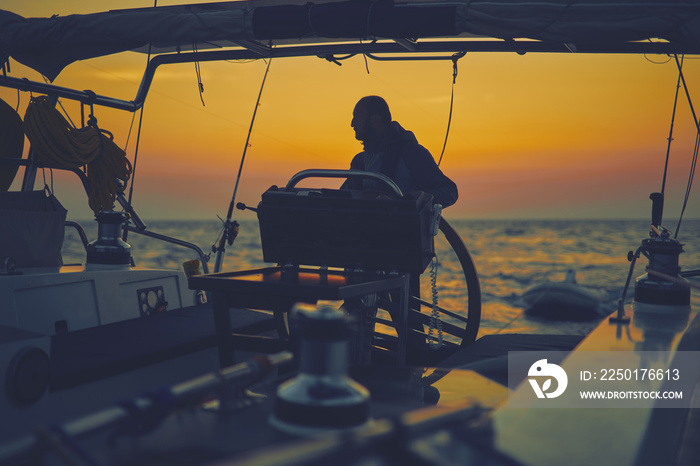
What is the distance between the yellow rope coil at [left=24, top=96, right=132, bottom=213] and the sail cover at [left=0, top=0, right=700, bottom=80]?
402 mm

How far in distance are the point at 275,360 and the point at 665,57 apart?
106 inches

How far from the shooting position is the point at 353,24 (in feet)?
9.64

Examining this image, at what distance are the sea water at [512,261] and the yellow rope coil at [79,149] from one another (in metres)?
10.1

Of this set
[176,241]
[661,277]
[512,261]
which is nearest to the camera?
[661,277]

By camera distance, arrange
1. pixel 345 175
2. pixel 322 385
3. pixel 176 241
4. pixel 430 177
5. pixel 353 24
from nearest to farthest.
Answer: pixel 322 385, pixel 345 175, pixel 353 24, pixel 430 177, pixel 176 241

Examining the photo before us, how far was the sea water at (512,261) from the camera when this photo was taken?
18.4 meters

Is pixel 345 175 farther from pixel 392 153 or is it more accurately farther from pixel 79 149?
pixel 79 149

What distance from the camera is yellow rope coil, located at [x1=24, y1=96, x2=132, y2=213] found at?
3.21 m

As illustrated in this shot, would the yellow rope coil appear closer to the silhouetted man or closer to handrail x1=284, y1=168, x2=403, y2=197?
the silhouetted man

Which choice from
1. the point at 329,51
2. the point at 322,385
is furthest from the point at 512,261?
the point at 322,385

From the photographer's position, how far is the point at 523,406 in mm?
941

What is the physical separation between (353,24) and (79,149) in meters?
1.51

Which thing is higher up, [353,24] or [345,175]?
[353,24]

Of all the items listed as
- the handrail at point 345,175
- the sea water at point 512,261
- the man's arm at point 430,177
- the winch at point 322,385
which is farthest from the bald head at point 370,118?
the sea water at point 512,261
